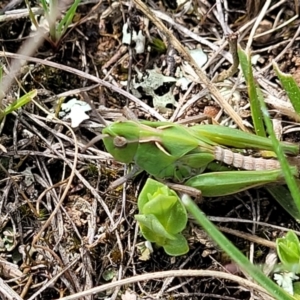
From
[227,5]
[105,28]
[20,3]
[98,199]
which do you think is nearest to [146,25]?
[105,28]

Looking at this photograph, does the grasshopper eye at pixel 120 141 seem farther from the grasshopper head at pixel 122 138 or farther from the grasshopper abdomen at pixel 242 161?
the grasshopper abdomen at pixel 242 161

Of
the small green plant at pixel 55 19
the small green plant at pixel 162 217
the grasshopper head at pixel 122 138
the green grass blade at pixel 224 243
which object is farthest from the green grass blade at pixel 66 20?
the green grass blade at pixel 224 243

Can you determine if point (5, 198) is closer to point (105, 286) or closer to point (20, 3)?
point (105, 286)

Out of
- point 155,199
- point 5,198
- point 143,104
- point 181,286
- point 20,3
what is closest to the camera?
point 155,199

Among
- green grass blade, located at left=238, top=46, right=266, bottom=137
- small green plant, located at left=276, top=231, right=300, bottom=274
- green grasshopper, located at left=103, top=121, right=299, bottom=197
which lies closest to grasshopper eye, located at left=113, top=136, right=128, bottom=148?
green grasshopper, located at left=103, top=121, right=299, bottom=197

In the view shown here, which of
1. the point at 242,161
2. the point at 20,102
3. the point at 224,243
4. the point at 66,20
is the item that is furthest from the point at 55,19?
the point at 224,243

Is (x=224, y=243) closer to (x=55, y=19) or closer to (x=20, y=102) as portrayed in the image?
(x=20, y=102)

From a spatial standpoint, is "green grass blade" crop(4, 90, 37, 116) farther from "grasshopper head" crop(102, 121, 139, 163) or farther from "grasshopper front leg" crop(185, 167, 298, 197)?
"grasshopper front leg" crop(185, 167, 298, 197)

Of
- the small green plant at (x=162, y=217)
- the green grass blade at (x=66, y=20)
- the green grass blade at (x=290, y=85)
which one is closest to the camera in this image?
the small green plant at (x=162, y=217)
